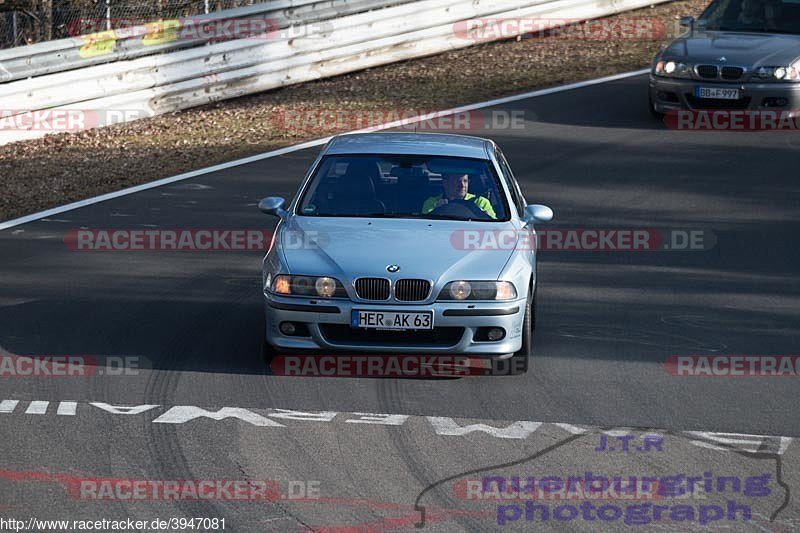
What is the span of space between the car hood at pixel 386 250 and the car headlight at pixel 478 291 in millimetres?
48

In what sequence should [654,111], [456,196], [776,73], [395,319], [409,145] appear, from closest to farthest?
[395,319] → [456,196] → [409,145] → [776,73] → [654,111]

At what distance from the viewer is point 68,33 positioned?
20.8 m

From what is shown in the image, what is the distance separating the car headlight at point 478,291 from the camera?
351 inches

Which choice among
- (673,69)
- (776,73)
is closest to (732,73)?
(776,73)

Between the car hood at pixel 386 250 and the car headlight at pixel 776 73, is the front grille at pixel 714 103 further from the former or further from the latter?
the car hood at pixel 386 250

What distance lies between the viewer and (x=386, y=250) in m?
9.08

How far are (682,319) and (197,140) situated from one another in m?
8.81

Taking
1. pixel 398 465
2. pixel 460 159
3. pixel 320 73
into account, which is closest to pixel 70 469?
pixel 398 465

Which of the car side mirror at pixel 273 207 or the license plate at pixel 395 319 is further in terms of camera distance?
the car side mirror at pixel 273 207

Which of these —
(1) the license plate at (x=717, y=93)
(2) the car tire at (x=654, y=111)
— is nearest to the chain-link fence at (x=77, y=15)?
(2) the car tire at (x=654, y=111)

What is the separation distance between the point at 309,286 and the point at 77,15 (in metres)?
13.1

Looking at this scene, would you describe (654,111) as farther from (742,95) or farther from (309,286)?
(309,286)

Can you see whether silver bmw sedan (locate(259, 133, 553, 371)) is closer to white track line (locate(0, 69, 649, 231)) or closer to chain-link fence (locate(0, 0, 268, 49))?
white track line (locate(0, 69, 649, 231))

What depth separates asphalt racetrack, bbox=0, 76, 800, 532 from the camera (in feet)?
22.4
